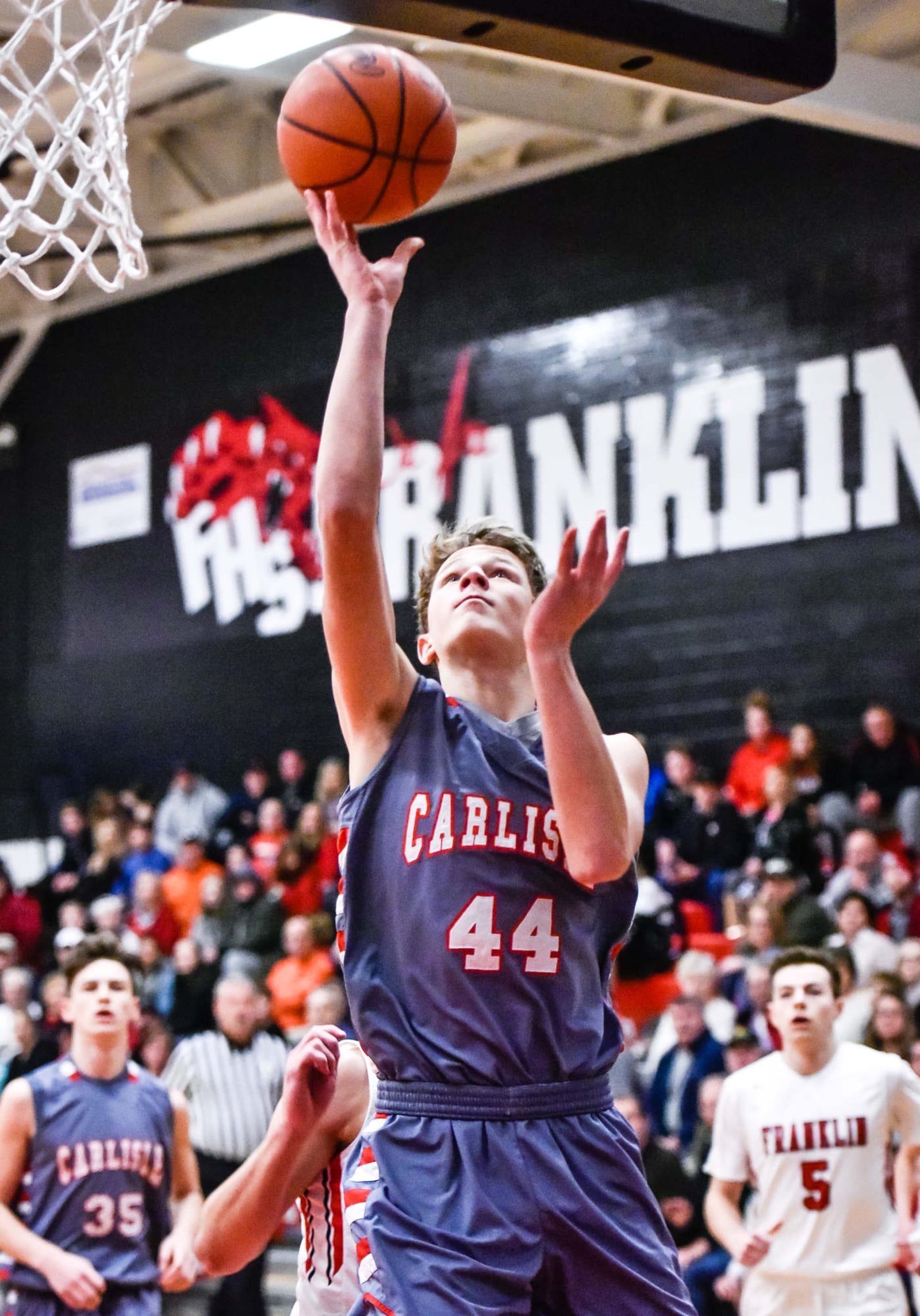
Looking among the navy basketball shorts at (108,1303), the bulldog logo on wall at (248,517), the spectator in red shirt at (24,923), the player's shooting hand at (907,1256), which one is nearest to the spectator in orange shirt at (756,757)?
the bulldog logo on wall at (248,517)

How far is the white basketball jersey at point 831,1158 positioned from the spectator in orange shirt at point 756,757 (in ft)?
17.1

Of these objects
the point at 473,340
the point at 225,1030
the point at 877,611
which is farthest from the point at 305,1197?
the point at 473,340

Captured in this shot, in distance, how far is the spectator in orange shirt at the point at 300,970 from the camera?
12.0m

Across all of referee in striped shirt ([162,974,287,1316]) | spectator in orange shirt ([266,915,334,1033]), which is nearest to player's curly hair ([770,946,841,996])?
referee in striped shirt ([162,974,287,1316])

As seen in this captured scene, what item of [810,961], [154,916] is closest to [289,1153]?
[810,961]

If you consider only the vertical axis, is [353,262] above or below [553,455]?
below

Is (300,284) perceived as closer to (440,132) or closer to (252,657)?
(252,657)

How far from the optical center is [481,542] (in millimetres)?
3309

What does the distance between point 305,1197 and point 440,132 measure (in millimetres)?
1958

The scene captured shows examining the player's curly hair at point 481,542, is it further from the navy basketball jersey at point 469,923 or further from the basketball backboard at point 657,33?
the basketball backboard at point 657,33

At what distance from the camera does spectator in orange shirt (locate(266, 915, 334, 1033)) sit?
473 inches

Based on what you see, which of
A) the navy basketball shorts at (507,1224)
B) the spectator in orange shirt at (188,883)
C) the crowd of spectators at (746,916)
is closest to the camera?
the navy basketball shorts at (507,1224)

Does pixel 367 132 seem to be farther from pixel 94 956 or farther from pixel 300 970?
pixel 300 970

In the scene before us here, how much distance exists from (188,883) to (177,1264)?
28.3 ft
